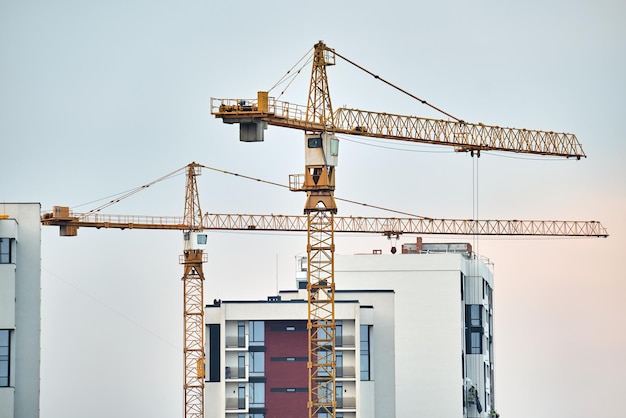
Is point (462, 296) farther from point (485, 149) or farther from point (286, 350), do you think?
point (286, 350)

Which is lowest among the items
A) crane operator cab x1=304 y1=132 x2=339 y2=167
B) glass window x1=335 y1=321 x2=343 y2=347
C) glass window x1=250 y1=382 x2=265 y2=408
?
glass window x1=250 y1=382 x2=265 y2=408

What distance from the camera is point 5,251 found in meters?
109

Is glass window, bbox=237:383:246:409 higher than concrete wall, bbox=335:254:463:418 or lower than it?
lower

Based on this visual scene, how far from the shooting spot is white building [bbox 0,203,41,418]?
108 metres

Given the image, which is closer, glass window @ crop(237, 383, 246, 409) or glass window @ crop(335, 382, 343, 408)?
glass window @ crop(237, 383, 246, 409)

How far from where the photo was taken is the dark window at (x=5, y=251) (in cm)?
10869

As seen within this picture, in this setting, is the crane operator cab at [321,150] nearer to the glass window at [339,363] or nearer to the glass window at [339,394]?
the glass window at [339,363]

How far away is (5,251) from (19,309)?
11.1ft

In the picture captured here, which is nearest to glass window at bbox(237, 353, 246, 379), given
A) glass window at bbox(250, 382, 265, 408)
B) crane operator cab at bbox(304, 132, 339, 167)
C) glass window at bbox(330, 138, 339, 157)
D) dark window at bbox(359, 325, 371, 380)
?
glass window at bbox(250, 382, 265, 408)

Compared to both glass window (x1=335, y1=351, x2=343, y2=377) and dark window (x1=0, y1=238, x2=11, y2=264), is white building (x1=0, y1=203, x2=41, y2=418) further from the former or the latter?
glass window (x1=335, y1=351, x2=343, y2=377)

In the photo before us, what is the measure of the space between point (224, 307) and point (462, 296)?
41747mm

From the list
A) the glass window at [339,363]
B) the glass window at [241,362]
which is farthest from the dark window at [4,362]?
the glass window at [339,363]

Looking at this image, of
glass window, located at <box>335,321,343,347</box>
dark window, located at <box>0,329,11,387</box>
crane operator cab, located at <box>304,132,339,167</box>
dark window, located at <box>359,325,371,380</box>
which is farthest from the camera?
dark window, located at <box>359,325,371,380</box>

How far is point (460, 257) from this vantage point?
195 m
